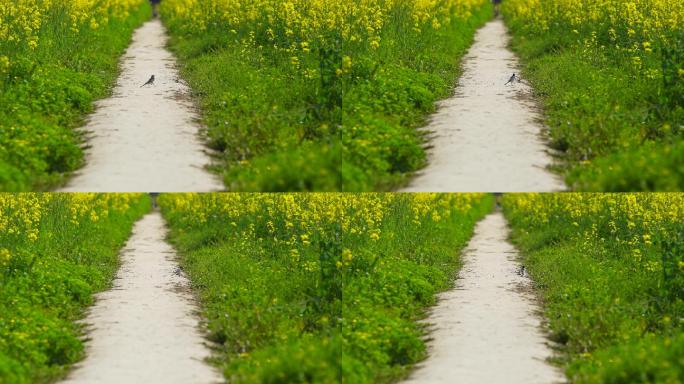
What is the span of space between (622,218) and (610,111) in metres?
2.32

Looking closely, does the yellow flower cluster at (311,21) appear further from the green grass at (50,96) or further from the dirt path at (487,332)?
the dirt path at (487,332)

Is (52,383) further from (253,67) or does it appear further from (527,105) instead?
(527,105)

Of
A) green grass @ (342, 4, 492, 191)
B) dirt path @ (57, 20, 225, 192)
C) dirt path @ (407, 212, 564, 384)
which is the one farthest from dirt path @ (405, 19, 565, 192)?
dirt path @ (57, 20, 225, 192)

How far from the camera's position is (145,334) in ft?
48.6

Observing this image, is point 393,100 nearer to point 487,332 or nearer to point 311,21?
point 311,21

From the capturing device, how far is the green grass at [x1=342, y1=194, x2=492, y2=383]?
1407cm

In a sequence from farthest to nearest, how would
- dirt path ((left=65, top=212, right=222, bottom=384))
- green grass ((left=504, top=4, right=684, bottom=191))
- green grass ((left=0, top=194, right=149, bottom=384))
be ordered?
green grass ((left=504, top=4, right=684, bottom=191)) → green grass ((left=0, top=194, right=149, bottom=384)) → dirt path ((left=65, top=212, right=222, bottom=384))

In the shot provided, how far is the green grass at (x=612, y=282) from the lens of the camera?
43.0ft

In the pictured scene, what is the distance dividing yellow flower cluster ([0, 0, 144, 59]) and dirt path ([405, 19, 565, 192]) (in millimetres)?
5236

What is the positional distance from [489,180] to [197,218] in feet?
20.0

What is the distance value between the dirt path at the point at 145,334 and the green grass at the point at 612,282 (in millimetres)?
3864

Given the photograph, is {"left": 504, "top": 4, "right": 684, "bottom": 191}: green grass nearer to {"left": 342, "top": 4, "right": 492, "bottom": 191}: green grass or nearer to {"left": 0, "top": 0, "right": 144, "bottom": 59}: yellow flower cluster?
{"left": 342, "top": 4, "right": 492, "bottom": 191}: green grass

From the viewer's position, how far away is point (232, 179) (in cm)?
1470

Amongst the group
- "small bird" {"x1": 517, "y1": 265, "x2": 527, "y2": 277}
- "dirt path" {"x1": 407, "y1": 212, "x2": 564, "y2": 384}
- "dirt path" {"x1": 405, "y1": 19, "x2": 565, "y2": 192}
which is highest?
"dirt path" {"x1": 405, "y1": 19, "x2": 565, "y2": 192}
